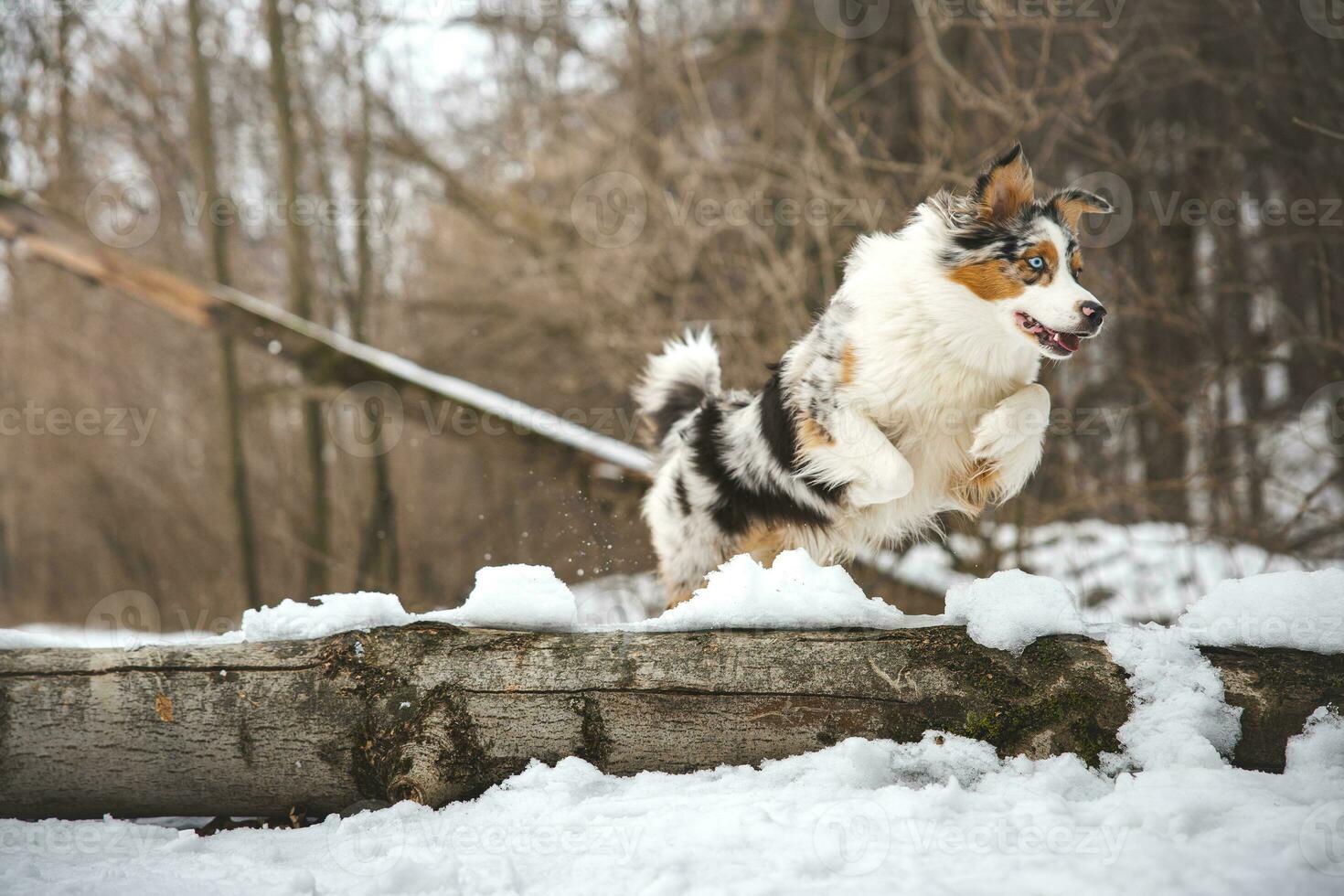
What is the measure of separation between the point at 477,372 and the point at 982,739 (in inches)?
348

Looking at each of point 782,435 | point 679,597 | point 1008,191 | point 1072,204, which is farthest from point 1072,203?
point 679,597

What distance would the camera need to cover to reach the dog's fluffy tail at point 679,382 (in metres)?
4.42

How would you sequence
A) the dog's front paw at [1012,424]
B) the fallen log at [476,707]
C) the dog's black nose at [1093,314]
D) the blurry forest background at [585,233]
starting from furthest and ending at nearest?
the blurry forest background at [585,233] < the dog's front paw at [1012,424] < the dog's black nose at [1093,314] < the fallen log at [476,707]

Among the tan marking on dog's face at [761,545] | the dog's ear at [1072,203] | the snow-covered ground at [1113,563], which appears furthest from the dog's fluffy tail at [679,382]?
the snow-covered ground at [1113,563]

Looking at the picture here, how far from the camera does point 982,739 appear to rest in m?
2.28

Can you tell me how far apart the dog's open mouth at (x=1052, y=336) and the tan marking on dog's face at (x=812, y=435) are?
80 cm

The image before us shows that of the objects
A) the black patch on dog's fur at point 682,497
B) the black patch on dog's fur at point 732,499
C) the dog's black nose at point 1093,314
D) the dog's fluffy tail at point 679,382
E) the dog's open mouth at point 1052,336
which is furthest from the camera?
the dog's fluffy tail at point 679,382

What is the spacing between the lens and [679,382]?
448 cm

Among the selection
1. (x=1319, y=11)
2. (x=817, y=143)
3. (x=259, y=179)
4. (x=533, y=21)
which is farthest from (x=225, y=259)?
(x=1319, y=11)

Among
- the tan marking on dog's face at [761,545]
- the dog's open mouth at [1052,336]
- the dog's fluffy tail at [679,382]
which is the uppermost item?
the dog's fluffy tail at [679,382]

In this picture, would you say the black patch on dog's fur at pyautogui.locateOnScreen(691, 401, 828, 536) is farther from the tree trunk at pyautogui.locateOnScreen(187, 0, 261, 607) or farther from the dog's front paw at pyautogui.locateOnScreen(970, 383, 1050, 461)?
the tree trunk at pyautogui.locateOnScreen(187, 0, 261, 607)

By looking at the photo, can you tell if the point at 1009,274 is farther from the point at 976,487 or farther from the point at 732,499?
the point at 732,499

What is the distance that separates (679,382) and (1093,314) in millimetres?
2063

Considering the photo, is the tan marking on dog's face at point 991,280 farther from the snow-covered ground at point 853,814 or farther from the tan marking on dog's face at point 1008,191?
the snow-covered ground at point 853,814
